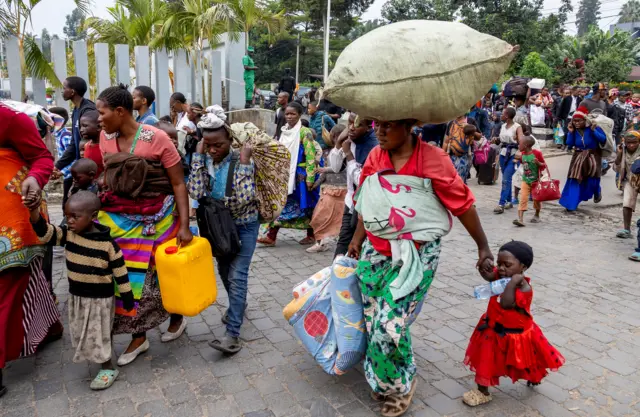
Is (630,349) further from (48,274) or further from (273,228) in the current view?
(48,274)

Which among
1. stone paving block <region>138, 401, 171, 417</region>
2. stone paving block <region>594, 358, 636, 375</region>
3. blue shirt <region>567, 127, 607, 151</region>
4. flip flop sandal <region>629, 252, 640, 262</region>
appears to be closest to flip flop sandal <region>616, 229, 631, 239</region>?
flip flop sandal <region>629, 252, 640, 262</region>

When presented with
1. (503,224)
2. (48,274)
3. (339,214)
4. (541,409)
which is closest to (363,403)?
(541,409)

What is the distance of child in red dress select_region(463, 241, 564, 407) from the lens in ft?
10.1

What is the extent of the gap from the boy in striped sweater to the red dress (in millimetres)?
2263

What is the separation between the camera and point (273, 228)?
262 inches

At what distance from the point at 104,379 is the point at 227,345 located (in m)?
0.82

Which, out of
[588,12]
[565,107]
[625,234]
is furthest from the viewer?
[588,12]

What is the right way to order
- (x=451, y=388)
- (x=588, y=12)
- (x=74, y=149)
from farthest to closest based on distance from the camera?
1. (x=588, y=12)
2. (x=74, y=149)
3. (x=451, y=388)

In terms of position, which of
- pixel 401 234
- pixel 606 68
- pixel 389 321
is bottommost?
pixel 389 321

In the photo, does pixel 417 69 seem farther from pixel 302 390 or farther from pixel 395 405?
pixel 302 390

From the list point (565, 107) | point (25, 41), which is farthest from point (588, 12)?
point (25, 41)

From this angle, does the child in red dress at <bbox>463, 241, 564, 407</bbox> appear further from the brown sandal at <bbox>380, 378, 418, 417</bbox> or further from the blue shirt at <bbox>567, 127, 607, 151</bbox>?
the blue shirt at <bbox>567, 127, 607, 151</bbox>

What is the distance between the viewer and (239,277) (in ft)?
12.4

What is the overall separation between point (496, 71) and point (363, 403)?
6.81 ft
